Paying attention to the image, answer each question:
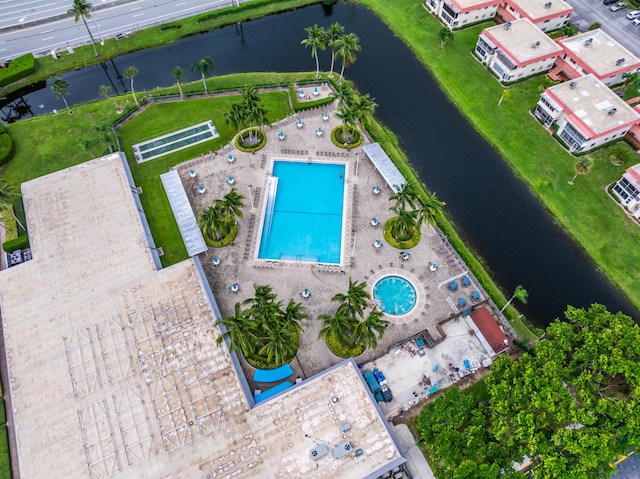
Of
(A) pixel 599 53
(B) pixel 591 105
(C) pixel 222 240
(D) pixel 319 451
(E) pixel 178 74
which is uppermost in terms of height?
(E) pixel 178 74

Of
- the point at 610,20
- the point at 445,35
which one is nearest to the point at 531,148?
the point at 445,35

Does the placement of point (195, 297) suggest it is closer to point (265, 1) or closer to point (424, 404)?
A: point (424, 404)

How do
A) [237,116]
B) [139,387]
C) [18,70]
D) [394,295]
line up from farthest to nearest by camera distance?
1. [18,70]
2. [237,116]
3. [394,295]
4. [139,387]

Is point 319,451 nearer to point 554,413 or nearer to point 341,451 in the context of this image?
point 341,451

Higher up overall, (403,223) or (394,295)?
(403,223)

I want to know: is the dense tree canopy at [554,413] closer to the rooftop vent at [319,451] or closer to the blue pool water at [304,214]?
the rooftop vent at [319,451]

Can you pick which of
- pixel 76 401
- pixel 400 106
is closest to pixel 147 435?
pixel 76 401

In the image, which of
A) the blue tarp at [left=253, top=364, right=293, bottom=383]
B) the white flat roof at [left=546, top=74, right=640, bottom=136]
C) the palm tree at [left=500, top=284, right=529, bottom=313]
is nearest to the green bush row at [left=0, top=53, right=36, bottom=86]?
the blue tarp at [left=253, top=364, right=293, bottom=383]

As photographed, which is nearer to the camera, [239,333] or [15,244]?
[239,333]
